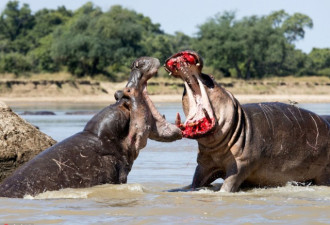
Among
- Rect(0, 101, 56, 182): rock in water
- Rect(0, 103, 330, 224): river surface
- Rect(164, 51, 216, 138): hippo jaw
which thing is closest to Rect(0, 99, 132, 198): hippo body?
Rect(0, 103, 330, 224): river surface

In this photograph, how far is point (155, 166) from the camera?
1059 cm

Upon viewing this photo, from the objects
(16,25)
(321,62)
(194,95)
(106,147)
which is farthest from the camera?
(16,25)

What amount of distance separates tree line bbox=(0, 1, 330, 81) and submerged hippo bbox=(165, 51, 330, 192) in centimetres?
4800

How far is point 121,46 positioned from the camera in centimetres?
6222

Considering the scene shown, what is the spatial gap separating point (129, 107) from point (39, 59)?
193 feet

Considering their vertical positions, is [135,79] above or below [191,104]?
above

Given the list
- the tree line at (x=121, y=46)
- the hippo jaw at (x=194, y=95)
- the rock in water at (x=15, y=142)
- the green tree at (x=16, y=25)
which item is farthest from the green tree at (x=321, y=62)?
the hippo jaw at (x=194, y=95)

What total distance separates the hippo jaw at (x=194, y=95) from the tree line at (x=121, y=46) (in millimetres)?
48273

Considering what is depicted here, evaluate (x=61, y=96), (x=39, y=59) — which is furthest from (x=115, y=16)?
(x=61, y=96)

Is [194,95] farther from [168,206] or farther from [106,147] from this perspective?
[168,206]

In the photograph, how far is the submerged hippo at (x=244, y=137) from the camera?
23.0ft

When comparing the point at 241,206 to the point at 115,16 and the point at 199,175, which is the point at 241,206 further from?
the point at 115,16

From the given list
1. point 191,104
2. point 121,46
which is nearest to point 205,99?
point 191,104

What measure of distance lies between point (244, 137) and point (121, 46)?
55.6 metres
